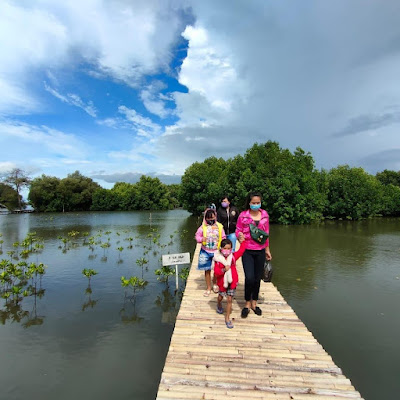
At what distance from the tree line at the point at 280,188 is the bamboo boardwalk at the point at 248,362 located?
2472cm

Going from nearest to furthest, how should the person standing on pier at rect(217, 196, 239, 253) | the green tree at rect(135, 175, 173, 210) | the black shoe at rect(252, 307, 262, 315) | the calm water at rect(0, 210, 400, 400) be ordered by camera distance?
the calm water at rect(0, 210, 400, 400) → the black shoe at rect(252, 307, 262, 315) → the person standing on pier at rect(217, 196, 239, 253) → the green tree at rect(135, 175, 173, 210)

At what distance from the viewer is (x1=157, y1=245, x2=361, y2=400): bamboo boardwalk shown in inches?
120

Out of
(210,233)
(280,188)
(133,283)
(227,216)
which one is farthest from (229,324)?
(280,188)

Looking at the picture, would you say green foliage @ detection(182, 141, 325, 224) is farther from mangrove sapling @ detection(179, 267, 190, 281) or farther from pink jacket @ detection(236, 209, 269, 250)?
pink jacket @ detection(236, 209, 269, 250)

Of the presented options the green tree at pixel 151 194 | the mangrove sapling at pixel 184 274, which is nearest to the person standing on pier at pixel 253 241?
the mangrove sapling at pixel 184 274

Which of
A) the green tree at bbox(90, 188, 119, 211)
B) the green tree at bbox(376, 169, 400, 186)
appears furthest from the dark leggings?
the green tree at bbox(90, 188, 119, 211)

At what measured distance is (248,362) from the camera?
3.59m

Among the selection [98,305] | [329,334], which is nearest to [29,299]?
[98,305]

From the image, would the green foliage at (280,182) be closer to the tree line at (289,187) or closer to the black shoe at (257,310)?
the tree line at (289,187)

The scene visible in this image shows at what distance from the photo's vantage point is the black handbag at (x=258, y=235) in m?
4.64

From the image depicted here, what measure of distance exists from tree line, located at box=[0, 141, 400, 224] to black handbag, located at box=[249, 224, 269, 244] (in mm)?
24552

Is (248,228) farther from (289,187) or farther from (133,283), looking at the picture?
(289,187)

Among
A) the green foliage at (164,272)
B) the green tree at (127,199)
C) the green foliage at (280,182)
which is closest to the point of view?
the green foliage at (164,272)

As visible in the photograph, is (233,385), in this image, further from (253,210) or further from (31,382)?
(31,382)
